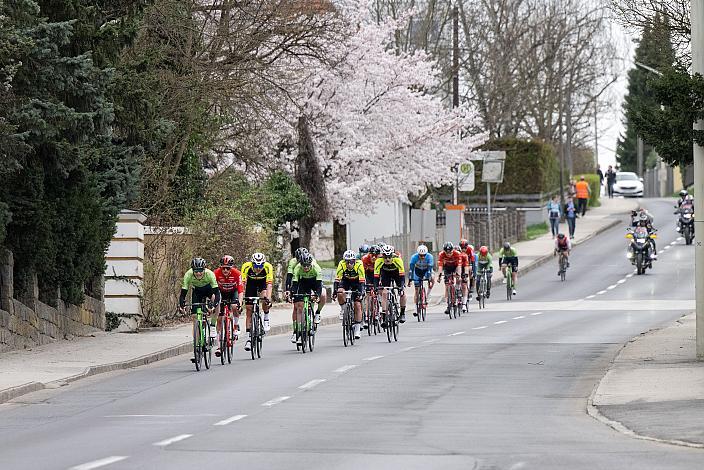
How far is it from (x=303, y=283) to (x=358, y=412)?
9436 mm

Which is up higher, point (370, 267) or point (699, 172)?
point (699, 172)

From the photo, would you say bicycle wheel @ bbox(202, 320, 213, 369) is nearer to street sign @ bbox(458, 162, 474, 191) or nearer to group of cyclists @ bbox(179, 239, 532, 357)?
group of cyclists @ bbox(179, 239, 532, 357)

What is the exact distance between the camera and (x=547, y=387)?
65.7ft

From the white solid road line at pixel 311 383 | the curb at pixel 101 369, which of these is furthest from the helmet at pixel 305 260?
the white solid road line at pixel 311 383

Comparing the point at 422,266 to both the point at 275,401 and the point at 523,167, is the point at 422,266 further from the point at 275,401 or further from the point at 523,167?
the point at 523,167

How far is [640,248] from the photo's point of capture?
52000mm

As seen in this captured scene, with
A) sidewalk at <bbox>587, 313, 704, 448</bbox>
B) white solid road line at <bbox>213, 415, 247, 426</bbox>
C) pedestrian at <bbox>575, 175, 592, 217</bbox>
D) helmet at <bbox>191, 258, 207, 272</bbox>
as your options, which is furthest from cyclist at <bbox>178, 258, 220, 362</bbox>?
pedestrian at <bbox>575, 175, 592, 217</bbox>

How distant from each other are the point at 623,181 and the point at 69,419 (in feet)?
288

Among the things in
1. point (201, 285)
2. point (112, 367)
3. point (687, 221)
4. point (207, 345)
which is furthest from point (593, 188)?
point (112, 367)

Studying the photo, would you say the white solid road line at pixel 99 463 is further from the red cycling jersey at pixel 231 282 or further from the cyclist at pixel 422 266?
the cyclist at pixel 422 266

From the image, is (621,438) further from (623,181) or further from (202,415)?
(623,181)

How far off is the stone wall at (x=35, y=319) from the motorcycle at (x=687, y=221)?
35024 millimetres

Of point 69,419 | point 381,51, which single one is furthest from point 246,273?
point 381,51

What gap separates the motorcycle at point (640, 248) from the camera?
168 ft
